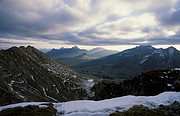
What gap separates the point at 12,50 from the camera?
17412 cm

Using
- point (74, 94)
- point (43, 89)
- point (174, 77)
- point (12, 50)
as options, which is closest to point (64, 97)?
point (74, 94)

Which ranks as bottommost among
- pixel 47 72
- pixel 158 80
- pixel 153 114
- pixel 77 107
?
pixel 47 72

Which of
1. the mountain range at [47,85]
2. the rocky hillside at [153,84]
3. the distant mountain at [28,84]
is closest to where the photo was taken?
the rocky hillside at [153,84]

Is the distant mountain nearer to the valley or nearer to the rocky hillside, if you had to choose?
the valley

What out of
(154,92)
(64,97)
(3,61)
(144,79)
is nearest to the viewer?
(154,92)

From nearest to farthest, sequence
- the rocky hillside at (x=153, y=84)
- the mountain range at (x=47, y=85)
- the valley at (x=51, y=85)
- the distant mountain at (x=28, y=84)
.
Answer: the rocky hillside at (x=153, y=84) < the mountain range at (x=47, y=85) < the valley at (x=51, y=85) < the distant mountain at (x=28, y=84)

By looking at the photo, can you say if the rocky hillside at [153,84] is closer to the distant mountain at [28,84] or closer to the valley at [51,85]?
the valley at [51,85]

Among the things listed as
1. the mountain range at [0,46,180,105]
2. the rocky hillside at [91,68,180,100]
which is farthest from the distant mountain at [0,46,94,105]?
the rocky hillside at [91,68,180,100]

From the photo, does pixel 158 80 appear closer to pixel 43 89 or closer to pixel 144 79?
pixel 144 79

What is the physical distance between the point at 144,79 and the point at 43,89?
12718cm

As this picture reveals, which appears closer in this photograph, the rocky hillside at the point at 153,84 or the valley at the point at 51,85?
the rocky hillside at the point at 153,84

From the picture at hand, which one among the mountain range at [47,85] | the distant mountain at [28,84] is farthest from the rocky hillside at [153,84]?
the distant mountain at [28,84]

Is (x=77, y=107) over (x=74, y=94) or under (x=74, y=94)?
over

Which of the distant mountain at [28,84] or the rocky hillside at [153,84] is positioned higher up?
the rocky hillside at [153,84]
